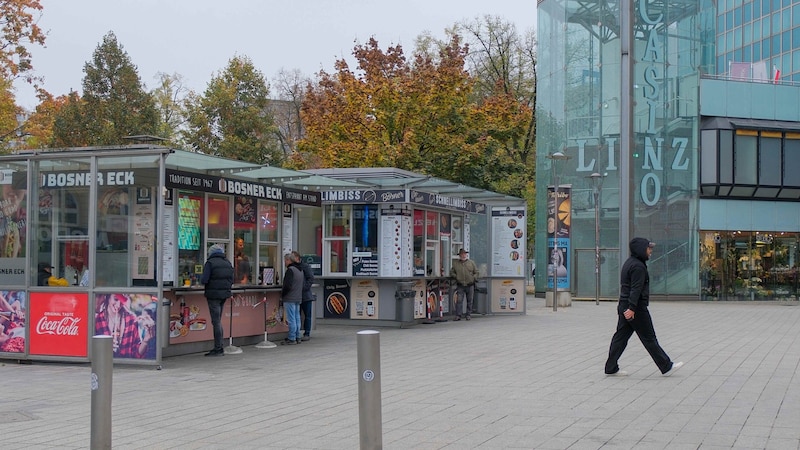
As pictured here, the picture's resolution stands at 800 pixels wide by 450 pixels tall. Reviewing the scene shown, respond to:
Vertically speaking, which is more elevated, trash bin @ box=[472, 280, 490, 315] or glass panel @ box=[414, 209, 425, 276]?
glass panel @ box=[414, 209, 425, 276]

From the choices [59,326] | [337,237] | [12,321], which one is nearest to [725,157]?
[337,237]

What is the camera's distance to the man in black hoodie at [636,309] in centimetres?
1186

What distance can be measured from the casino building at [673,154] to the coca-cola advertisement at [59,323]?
25.5 m

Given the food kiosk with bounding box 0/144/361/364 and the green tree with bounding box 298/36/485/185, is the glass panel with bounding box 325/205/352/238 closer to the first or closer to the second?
the food kiosk with bounding box 0/144/361/364

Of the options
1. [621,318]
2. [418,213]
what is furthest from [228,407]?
[418,213]

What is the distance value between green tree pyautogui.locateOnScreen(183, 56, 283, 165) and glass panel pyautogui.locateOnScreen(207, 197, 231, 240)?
95.9 feet

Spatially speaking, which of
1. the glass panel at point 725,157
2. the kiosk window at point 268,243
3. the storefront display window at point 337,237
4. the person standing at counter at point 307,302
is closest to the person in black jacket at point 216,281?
the kiosk window at point 268,243

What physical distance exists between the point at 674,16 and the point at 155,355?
3117cm

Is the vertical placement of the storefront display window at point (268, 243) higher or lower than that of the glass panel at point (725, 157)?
lower

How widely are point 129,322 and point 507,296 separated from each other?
45.5 feet

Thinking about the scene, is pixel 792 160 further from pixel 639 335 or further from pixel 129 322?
pixel 129 322

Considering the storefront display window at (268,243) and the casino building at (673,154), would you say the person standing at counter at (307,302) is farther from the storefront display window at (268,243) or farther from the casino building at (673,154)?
the casino building at (673,154)

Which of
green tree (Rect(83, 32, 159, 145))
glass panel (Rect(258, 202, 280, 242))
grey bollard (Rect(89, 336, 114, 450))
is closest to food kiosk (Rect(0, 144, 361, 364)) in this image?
glass panel (Rect(258, 202, 280, 242))

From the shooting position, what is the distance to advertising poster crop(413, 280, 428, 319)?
71.0 feet
